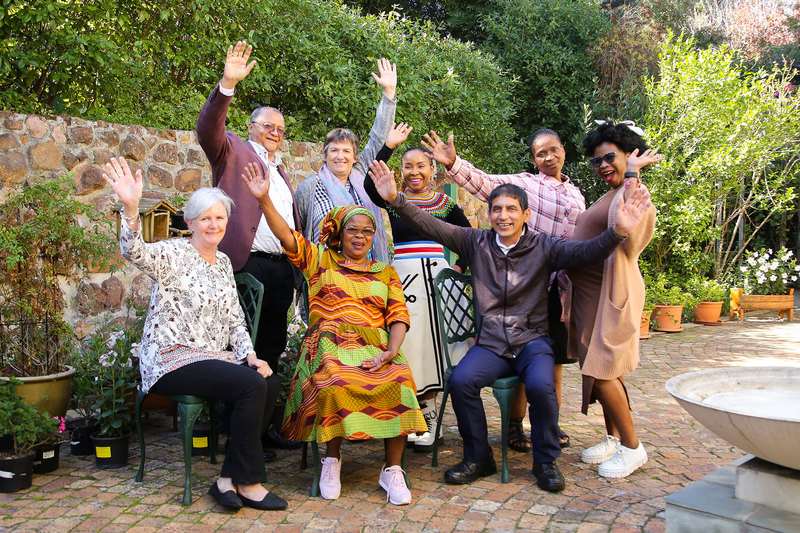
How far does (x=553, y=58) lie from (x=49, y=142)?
8.08m

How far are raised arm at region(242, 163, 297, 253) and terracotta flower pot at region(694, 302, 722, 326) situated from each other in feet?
26.0

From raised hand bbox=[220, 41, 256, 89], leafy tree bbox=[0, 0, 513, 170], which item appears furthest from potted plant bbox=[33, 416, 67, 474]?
leafy tree bbox=[0, 0, 513, 170]

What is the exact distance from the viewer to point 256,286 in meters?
3.66

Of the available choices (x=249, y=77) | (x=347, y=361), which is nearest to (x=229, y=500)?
(x=347, y=361)

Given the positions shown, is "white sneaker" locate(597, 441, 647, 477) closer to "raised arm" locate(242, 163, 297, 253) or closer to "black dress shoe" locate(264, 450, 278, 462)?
"black dress shoe" locate(264, 450, 278, 462)

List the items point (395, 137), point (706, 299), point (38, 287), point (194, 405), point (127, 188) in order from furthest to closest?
point (706, 299) < point (395, 137) < point (38, 287) < point (194, 405) < point (127, 188)

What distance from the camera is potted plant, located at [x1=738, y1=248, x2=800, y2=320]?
A: 33.0 ft

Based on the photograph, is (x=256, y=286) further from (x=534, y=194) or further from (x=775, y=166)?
(x=775, y=166)

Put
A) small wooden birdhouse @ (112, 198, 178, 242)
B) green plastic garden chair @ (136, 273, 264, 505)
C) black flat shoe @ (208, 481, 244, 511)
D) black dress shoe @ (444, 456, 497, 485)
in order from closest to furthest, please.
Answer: black flat shoe @ (208, 481, 244, 511), green plastic garden chair @ (136, 273, 264, 505), black dress shoe @ (444, 456, 497, 485), small wooden birdhouse @ (112, 198, 178, 242)

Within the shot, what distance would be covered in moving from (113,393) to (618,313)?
2752mm

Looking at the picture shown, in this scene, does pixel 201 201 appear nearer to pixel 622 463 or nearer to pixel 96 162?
pixel 96 162

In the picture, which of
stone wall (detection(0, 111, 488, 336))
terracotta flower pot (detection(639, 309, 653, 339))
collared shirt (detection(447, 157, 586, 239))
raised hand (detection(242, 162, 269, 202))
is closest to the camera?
raised hand (detection(242, 162, 269, 202))

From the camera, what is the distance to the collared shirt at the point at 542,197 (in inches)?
157

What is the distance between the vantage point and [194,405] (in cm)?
319
